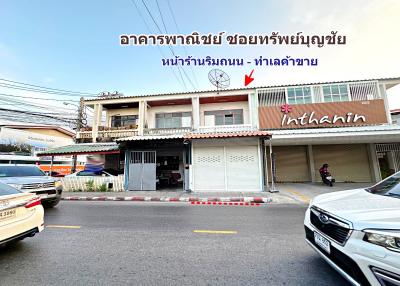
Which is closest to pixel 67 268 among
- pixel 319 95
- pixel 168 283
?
pixel 168 283

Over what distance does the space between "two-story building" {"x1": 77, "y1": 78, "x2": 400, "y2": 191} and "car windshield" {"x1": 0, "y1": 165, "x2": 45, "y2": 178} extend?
388 cm

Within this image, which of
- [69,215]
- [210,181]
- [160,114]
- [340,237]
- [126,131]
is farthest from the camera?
[160,114]

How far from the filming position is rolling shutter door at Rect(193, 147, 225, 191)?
34.2 ft

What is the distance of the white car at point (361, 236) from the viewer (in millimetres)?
1653

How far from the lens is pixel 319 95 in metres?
12.0

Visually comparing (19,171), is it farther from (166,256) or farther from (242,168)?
(242,168)

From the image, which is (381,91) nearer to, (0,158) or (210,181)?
(210,181)

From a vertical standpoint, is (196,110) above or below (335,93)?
below

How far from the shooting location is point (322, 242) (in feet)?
7.58

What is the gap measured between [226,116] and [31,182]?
11.2 m

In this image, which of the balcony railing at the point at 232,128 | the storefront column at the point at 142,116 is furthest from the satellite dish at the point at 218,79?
the storefront column at the point at 142,116

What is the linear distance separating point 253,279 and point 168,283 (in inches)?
44.0

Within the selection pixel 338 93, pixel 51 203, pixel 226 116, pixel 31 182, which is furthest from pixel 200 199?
pixel 338 93

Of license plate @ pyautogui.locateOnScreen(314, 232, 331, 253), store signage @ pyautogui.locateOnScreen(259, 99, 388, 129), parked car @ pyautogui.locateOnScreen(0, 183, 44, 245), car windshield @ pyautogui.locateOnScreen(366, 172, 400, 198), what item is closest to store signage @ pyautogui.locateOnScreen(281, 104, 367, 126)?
store signage @ pyautogui.locateOnScreen(259, 99, 388, 129)
